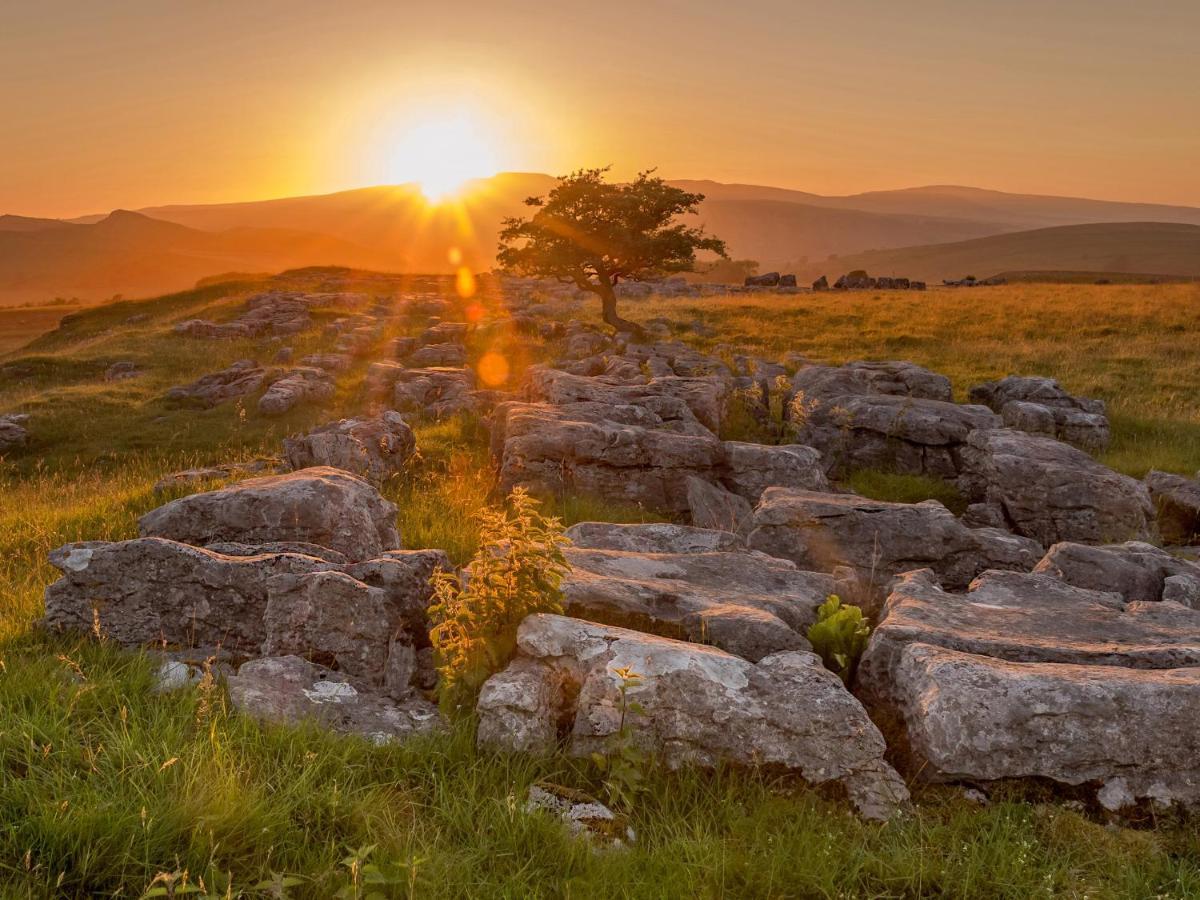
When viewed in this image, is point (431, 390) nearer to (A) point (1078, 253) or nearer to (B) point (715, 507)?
(B) point (715, 507)

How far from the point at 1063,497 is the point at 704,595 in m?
8.96

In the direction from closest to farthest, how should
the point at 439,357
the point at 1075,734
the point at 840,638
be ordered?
the point at 1075,734 → the point at 840,638 → the point at 439,357

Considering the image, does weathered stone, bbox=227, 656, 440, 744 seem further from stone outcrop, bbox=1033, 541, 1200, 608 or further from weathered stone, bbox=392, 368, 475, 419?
weathered stone, bbox=392, 368, 475, 419

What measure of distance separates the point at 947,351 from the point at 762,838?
1304 inches

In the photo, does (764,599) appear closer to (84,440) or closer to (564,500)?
(564,500)

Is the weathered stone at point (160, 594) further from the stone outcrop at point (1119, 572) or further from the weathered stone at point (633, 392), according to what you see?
the weathered stone at point (633, 392)

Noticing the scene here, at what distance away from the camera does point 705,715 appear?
201 inches

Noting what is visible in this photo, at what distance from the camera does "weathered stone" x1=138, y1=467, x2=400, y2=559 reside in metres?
7.88

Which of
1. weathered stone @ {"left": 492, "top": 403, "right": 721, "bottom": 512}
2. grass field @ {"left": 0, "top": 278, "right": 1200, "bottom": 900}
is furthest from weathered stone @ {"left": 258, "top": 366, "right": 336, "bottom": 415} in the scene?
grass field @ {"left": 0, "top": 278, "right": 1200, "bottom": 900}

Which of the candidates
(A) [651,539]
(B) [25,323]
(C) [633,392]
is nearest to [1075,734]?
(A) [651,539]

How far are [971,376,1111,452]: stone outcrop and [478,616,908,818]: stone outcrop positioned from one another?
1649 centimetres

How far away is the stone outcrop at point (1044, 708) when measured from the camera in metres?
4.77

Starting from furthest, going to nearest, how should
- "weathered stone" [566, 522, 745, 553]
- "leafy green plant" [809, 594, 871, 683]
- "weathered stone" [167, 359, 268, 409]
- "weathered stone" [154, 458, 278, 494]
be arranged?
"weathered stone" [167, 359, 268, 409], "weathered stone" [154, 458, 278, 494], "weathered stone" [566, 522, 745, 553], "leafy green plant" [809, 594, 871, 683]

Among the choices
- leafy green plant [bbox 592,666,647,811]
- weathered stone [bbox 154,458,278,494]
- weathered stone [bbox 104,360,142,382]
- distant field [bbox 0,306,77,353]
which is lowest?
leafy green plant [bbox 592,666,647,811]
